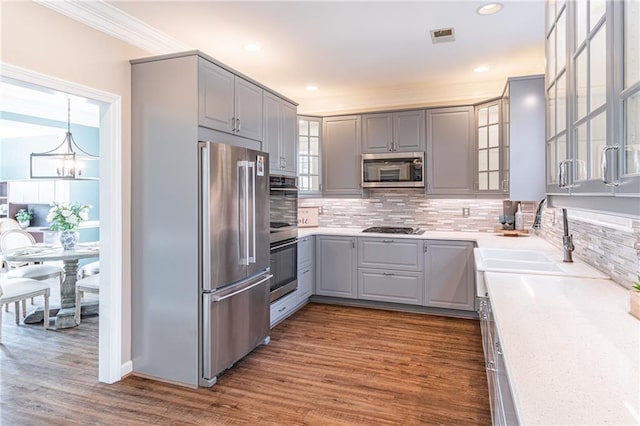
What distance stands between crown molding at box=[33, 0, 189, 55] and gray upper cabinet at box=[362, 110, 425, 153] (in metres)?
2.43

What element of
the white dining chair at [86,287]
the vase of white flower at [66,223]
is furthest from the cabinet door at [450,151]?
the vase of white flower at [66,223]

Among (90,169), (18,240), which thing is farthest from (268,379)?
(90,169)

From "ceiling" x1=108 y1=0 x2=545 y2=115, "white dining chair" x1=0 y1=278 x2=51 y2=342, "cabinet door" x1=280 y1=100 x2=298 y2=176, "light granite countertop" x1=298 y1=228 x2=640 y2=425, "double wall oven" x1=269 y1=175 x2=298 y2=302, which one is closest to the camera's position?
"light granite countertop" x1=298 y1=228 x2=640 y2=425

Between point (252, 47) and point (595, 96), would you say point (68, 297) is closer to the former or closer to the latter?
point (252, 47)

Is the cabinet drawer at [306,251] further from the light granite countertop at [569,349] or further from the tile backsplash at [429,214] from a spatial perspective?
the light granite countertop at [569,349]

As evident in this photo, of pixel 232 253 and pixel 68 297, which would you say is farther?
pixel 68 297

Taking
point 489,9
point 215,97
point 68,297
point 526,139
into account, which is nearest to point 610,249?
point 526,139

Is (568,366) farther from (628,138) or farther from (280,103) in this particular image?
(280,103)

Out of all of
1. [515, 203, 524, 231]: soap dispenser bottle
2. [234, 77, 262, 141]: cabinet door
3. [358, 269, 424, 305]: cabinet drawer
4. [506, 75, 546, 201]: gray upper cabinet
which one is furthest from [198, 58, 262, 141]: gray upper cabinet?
[515, 203, 524, 231]: soap dispenser bottle

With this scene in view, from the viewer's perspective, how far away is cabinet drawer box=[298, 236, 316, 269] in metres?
4.24

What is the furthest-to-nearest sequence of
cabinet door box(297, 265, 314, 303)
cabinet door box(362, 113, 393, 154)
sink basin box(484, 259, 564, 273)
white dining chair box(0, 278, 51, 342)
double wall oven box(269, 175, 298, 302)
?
cabinet door box(362, 113, 393, 154)
cabinet door box(297, 265, 314, 303)
double wall oven box(269, 175, 298, 302)
white dining chair box(0, 278, 51, 342)
sink basin box(484, 259, 564, 273)

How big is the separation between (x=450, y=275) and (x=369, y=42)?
2553 mm

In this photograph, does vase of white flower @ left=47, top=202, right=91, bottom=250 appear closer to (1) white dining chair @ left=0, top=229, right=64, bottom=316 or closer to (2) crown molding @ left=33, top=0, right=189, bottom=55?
(1) white dining chair @ left=0, top=229, right=64, bottom=316

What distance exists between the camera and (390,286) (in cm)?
425
